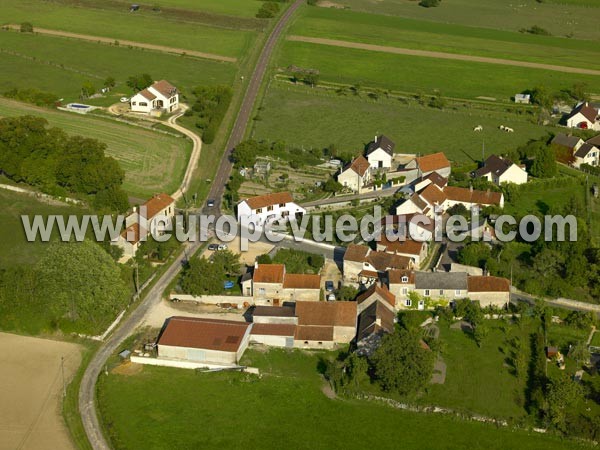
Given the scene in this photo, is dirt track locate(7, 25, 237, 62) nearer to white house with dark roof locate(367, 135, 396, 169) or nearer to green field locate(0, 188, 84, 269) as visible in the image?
white house with dark roof locate(367, 135, 396, 169)

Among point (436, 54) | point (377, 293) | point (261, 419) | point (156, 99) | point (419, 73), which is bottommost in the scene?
point (261, 419)

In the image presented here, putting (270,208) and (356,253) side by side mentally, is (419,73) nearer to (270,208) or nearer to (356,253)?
(270,208)

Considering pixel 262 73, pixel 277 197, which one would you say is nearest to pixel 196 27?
pixel 262 73

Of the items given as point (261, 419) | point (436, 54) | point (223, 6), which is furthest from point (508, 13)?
point (261, 419)

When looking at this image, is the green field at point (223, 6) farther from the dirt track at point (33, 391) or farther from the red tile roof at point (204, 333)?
the dirt track at point (33, 391)

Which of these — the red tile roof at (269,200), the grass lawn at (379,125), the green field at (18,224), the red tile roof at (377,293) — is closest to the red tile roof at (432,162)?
the grass lawn at (379,125)
